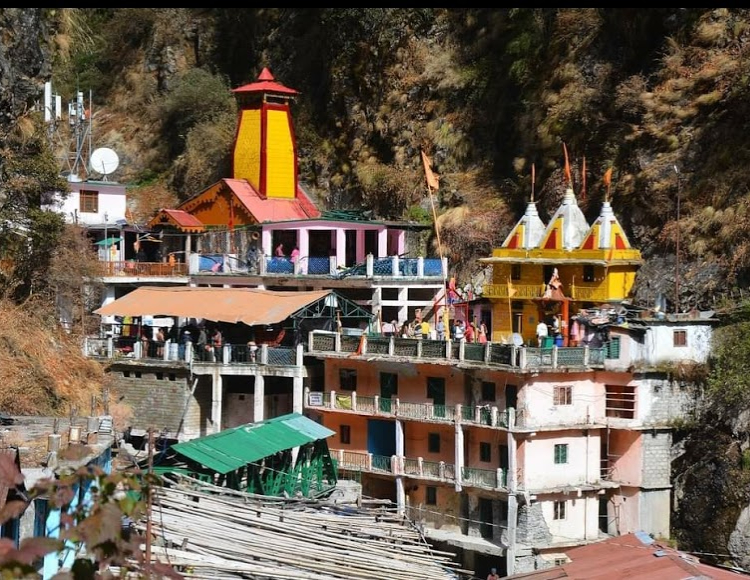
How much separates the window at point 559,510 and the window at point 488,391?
368 cm

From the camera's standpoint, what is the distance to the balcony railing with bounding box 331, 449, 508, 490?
41219mm

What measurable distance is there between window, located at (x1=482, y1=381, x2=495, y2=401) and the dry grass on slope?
12240mm

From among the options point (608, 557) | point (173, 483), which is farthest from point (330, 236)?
point (608, 557)

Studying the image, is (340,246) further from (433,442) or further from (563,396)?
(563,396)

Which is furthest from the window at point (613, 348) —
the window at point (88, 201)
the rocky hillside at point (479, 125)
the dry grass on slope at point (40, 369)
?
the window at point (88, 201)

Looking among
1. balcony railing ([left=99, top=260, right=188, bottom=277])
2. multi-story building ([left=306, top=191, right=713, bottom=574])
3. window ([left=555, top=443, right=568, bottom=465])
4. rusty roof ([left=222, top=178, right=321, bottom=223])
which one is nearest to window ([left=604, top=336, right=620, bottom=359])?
multi-story building ([left=306, top=191, right=713, bottom=574])

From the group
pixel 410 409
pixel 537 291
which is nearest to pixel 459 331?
pixel 537 291

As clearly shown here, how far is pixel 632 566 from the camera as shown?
29.2 metres

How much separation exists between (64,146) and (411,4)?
59409mm

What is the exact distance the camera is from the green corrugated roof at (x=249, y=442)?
36.5 meters

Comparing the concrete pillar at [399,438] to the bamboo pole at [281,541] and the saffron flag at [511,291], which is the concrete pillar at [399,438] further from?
the saffron flag at [511,291]

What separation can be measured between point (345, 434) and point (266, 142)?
53.6 ft

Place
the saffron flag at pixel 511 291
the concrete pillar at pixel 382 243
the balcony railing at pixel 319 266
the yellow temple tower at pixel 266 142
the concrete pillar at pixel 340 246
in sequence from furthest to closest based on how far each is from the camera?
the yellow temple tower at pixel 266 142 < the concrete pillar at pixel 382 243 < the concrete pillar at pixel 340 246 < the balcony railing at pixel 319 266 < the saffron flag at pixel 511 291

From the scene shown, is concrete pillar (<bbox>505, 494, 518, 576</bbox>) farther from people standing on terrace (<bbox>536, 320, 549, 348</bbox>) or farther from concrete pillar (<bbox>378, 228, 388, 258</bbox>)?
concrete pillar (<bbox>378, 228, 388, 258</bbox>)
